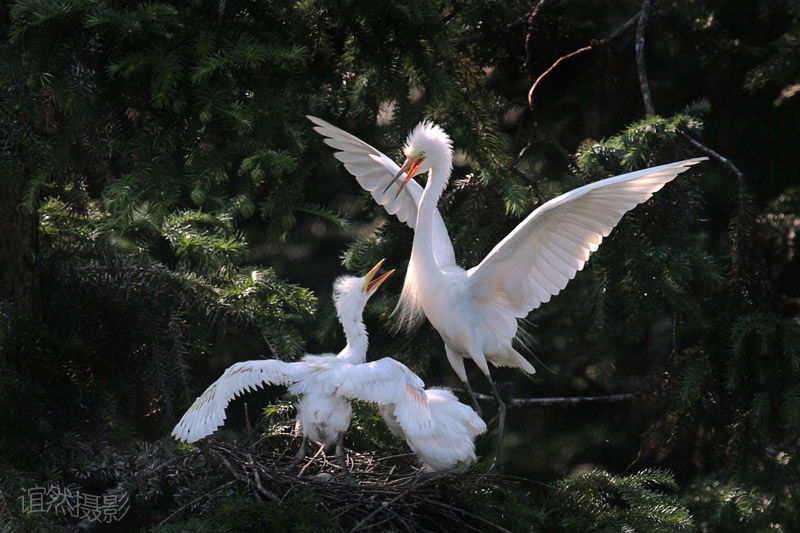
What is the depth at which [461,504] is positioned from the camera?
265 cm

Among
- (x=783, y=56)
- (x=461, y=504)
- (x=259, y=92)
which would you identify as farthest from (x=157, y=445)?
(x=783, y=56)

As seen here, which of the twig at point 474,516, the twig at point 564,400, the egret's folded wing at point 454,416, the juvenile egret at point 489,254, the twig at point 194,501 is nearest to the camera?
the twig at point 474,516

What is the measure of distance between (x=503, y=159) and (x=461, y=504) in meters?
1.12

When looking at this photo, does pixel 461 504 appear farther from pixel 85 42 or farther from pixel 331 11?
pixel 85 42

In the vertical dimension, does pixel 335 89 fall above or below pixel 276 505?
above

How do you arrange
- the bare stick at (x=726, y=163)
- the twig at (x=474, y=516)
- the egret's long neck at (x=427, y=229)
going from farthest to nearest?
1. the egret's long neck at (x=427, y=229)
2. the bare stick at (x=726, y=163)
3. the twig at (x=474, y=516)

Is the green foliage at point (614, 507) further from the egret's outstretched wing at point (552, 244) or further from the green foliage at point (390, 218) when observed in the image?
the egret's outstretched wing at point (552, 244)

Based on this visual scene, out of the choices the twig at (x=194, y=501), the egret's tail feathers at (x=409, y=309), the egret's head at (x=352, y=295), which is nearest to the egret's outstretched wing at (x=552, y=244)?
the egret's tail feathers at (x=409, y=309)

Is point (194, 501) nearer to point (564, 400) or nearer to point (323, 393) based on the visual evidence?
point (323, 393)

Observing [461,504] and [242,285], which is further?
[242,285]

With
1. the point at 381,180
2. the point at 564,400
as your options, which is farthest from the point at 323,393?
the point at 564,400

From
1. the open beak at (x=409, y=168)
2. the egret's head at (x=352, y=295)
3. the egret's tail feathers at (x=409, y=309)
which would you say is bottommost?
the egret's tail feathers at (x=409, y=309)

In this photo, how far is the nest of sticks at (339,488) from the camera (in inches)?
102

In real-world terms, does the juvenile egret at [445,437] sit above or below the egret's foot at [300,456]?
above
